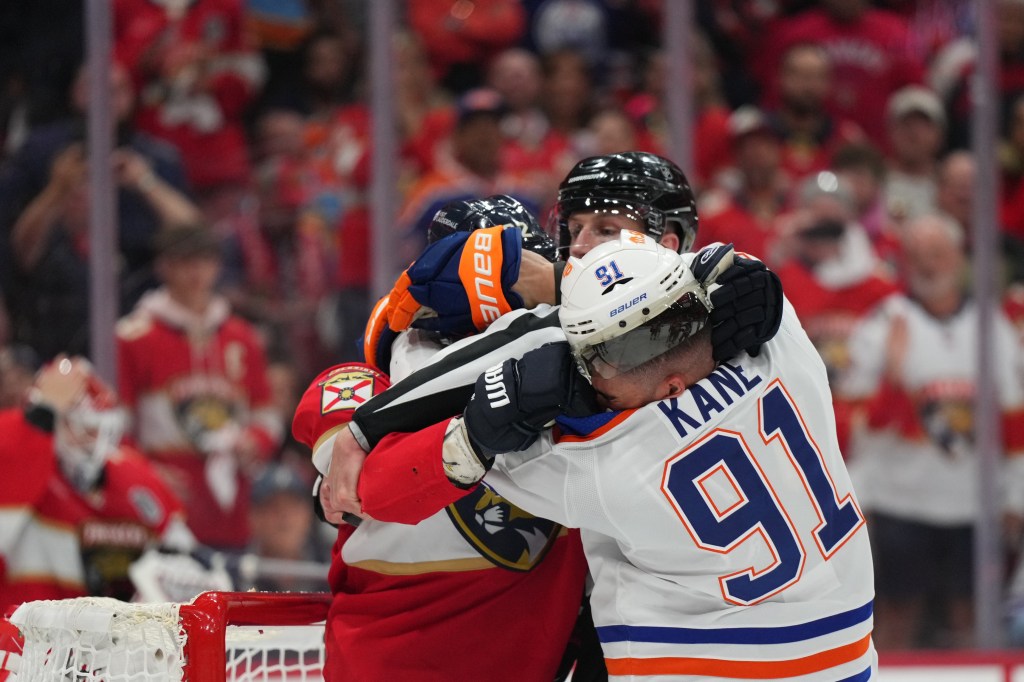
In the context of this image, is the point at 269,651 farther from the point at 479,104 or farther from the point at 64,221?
the point at 479,104

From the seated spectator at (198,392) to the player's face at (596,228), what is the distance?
2.33 meters

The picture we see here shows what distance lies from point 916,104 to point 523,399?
3177mm

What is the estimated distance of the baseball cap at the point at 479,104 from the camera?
4293 mm

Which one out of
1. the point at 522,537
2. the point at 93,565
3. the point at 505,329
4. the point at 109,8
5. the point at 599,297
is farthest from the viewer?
the point at 109,8

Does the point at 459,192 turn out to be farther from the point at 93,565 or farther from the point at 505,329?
the point at 505,329

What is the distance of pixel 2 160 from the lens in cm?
405

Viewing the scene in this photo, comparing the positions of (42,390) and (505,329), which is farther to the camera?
(42,390)

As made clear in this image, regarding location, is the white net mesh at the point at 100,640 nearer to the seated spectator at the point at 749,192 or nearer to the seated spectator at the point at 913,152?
the seated spectator at the point at 749,192

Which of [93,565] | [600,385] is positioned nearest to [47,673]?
[600,385]

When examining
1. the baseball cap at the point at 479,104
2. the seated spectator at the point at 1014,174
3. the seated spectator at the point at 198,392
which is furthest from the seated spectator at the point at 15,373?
the seated spectator at the point at 1014,174

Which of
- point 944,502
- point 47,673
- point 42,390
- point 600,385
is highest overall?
point 600,385

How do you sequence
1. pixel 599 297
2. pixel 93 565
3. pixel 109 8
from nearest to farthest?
pixel 599 297
pixel 93 565
pixel 109 8

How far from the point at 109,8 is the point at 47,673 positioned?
8.83 feet

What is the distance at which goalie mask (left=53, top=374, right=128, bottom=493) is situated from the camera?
352 cm
